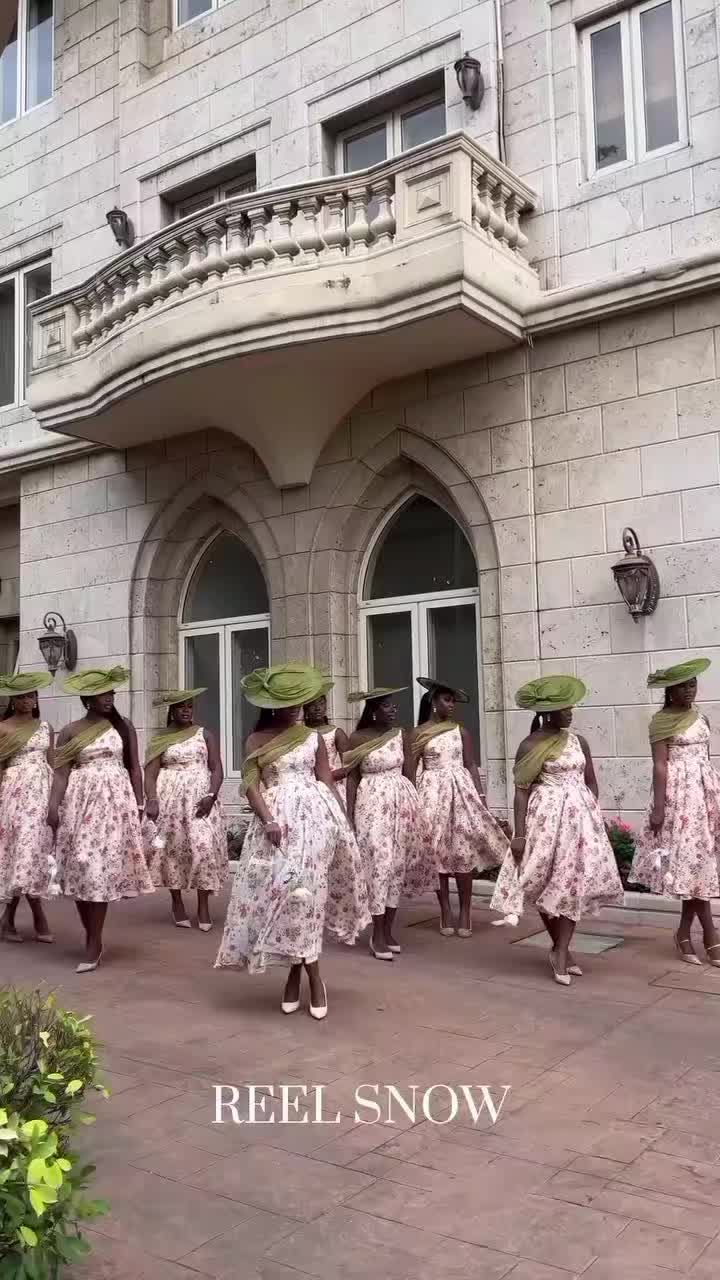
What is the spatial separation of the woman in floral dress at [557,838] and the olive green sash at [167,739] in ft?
9.42

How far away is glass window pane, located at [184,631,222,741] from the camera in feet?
40.0

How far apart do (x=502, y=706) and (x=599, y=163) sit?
5.00 m

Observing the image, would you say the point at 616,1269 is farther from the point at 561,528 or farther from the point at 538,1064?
the point at 561,528

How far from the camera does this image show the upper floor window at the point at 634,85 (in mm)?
9164

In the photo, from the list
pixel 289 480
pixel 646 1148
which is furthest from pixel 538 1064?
pixel 289 480

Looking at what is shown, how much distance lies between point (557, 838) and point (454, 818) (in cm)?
148

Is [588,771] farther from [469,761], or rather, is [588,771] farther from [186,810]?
[186,810]

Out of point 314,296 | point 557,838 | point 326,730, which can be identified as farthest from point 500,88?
point 557,838

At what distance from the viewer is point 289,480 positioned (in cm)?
1088

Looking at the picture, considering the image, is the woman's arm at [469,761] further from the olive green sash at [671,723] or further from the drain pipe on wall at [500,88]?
the drain pipe on wall at [500,88]

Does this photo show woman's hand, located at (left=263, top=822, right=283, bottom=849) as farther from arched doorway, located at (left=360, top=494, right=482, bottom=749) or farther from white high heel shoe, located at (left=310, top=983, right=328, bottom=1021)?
arched doorway, located at (left=360, top=494, right=482, bottom=749)

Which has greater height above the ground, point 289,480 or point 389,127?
point 389,127

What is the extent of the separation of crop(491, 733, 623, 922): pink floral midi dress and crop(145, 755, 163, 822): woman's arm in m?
2.40

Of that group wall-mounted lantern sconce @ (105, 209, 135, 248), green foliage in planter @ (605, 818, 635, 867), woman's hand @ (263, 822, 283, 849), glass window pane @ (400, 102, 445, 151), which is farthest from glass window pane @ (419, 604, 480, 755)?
wall-mounted lantern sconce @ (105, 209, 135, 248)
